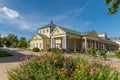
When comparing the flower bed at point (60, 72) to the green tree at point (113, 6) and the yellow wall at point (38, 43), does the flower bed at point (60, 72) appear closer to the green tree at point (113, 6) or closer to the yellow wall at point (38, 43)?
the green tree at point (113, 6)

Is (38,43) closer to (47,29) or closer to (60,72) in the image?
(47,29)

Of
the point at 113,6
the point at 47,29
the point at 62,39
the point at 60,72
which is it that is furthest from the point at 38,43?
the point at 60,72

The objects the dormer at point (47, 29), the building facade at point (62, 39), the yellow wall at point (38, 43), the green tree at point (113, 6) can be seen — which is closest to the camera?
the green tree at point (113, 6)

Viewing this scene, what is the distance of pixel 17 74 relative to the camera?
393 centimetres

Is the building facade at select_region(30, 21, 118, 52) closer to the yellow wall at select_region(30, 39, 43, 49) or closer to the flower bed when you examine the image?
the yellow wall at select_region(30, 39, 43, 49)

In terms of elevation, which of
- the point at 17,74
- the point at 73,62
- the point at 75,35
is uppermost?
the point at 75,35

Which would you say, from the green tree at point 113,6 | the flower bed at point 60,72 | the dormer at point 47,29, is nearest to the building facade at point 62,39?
the dormer at point 47,29

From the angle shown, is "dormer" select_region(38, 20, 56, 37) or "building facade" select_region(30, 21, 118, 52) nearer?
"building facade" select_region(30, 21, 118, 52)

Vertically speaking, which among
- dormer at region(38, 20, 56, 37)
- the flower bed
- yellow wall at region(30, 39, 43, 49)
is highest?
dormer at region(38, 20, 56, 37)

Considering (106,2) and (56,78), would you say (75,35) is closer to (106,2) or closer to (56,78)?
(106,2)

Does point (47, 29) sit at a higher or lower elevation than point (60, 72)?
higher

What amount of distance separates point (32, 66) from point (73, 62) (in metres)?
1.35

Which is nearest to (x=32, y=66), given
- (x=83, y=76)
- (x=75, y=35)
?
(x=83, y=76)

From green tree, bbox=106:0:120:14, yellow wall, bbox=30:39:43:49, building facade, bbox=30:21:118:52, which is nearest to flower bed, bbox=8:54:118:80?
green tree, bbox=106:0:120:14
